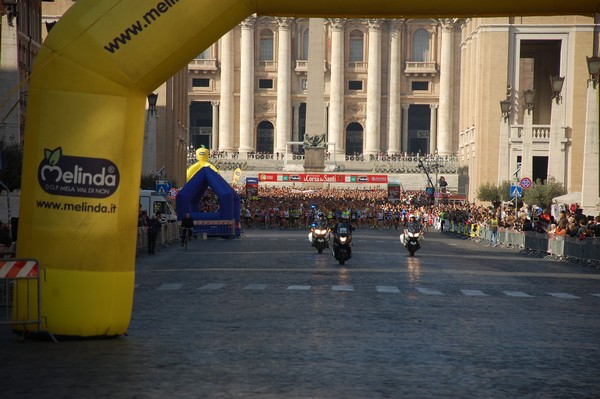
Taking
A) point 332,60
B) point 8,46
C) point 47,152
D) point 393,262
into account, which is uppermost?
point 332,60

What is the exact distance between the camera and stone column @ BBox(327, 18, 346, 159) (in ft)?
495

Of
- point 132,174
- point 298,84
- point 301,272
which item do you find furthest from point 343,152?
point 132,174

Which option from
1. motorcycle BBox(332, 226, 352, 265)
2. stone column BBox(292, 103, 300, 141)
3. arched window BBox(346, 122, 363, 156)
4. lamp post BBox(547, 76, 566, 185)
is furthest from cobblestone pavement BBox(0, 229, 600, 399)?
arched window BBox(346, 122, 363, 156)

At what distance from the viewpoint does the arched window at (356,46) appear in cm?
15488

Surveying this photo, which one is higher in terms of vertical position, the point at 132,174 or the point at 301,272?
the point at 132,174

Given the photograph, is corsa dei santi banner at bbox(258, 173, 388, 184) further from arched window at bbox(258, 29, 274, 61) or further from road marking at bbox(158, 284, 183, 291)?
road marking at bbox(158, 284, 183, 291)

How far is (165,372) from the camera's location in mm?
12109

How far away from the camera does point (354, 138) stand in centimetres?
15688

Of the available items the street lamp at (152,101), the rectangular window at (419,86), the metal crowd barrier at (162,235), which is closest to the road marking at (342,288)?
the metal crowd barrier at (162,235)

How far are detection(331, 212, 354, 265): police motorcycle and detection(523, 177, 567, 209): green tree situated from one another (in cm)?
2761

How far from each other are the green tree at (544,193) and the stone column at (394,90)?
88946mm

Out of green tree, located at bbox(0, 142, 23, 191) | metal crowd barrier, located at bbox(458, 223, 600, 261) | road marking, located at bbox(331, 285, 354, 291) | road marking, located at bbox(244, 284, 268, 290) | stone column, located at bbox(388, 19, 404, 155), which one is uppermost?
stone column, located at bbox(388, 19, 404, 155)

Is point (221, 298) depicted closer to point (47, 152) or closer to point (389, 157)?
point (47, 152)

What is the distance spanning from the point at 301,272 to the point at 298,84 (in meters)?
126
